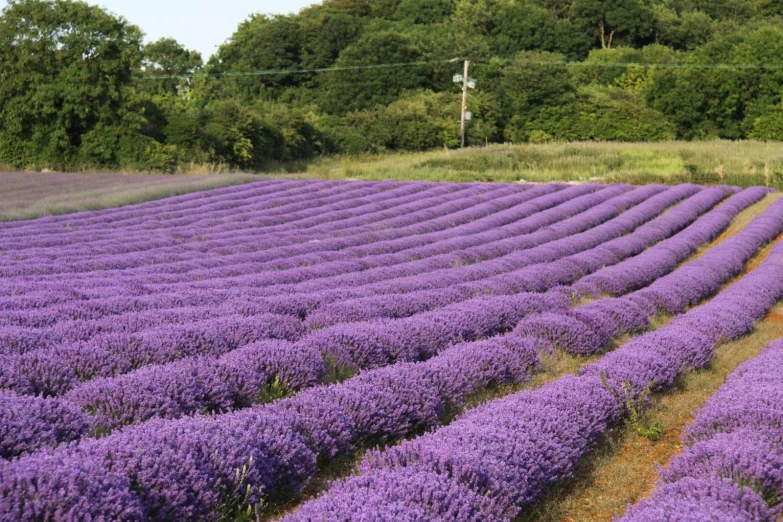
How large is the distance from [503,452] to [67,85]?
38.2m

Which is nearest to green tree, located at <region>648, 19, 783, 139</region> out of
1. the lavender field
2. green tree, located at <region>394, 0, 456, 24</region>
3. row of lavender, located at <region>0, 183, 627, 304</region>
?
row of lavender, located at <region>0, 183, 627, 304</region>

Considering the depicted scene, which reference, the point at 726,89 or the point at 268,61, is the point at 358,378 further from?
the point at 268,61

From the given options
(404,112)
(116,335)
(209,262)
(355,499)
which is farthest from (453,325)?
(404,112)

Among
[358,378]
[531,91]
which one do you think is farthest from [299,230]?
[531,91]

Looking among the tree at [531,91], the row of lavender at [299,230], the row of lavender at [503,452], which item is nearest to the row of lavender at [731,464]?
the row of lavender at [503,452]

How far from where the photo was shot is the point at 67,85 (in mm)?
37938

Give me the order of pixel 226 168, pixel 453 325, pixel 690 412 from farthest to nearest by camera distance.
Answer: pixel 226 168 < pixel 453 325 < pixel 690 412

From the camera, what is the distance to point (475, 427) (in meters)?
5.03

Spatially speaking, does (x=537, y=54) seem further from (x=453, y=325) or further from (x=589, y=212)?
(x=453, y=325)

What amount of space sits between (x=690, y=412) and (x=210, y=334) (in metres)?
4.29

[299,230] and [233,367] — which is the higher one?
[233,367]

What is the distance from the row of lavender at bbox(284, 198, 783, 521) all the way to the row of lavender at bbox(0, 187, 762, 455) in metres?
1.59

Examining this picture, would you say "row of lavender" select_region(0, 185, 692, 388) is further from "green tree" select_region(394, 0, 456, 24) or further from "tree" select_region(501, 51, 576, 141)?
"green tree" select_region(394, 0, 456, 24)

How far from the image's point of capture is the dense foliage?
128 ft
